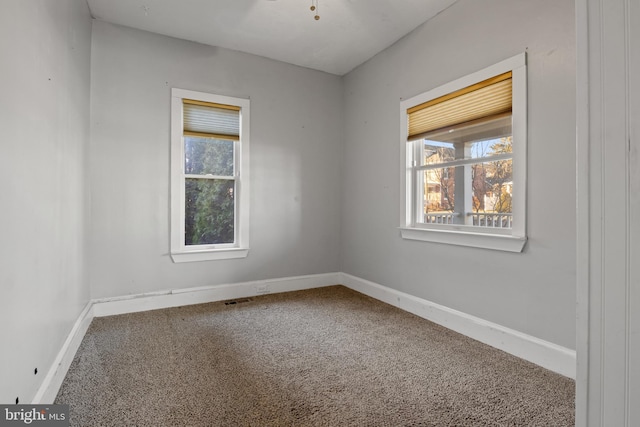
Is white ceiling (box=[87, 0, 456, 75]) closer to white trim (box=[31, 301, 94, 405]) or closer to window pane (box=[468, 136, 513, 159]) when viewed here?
window pane (box=[468, 136, 513, 159])

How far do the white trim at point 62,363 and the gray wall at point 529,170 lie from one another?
2734 mm

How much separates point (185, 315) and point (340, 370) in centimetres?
172

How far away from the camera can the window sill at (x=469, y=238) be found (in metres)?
2.29

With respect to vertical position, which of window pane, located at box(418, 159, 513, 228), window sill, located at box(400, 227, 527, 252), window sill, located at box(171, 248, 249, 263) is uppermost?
window pane, located at box(418, 159, 513, 228)

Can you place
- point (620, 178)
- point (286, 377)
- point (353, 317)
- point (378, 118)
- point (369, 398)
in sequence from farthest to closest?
point (378, 118) → point (353, 317) → point (286, 377) → point (369, 398) → point (620, 178)

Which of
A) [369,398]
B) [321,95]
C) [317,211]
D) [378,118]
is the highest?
[321,95]

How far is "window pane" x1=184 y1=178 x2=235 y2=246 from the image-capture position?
11.4 ft

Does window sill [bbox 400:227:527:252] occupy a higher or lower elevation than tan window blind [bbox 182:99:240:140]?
lower

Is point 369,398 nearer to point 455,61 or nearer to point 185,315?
point 185,315

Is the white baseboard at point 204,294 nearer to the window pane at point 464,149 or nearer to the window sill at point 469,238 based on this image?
the window sill at point 469,238

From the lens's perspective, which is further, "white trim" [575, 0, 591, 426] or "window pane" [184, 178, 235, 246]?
"window pane" [184, 178, 235, 246]

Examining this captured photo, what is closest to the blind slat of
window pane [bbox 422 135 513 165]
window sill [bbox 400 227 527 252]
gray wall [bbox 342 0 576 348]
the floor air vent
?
gray wall [bbox 342 0 576 348]

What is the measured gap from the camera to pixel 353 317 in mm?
3035

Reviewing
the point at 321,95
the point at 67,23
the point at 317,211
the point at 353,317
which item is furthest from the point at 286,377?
the point at 321,95
